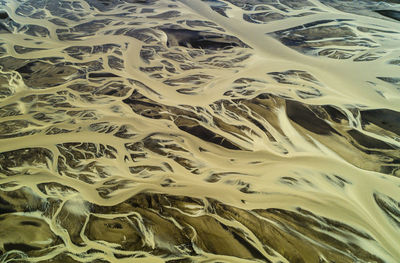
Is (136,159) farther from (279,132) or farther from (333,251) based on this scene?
(333,251)

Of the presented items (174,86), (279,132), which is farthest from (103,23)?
(279,132)

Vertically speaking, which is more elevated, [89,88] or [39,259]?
[89,88]

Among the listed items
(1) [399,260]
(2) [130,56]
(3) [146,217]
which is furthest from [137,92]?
(1) [399,260]

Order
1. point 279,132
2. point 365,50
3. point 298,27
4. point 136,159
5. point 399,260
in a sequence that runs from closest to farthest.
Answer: point 399,260 < point 136,159 < point 279,132 < point 365,50 < point 298,27

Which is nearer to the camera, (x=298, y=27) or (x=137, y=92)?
(x=137, y=92)

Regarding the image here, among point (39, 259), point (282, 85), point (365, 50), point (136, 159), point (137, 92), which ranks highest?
point (365, 50)

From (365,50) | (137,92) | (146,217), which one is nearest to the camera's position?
(146,217)
